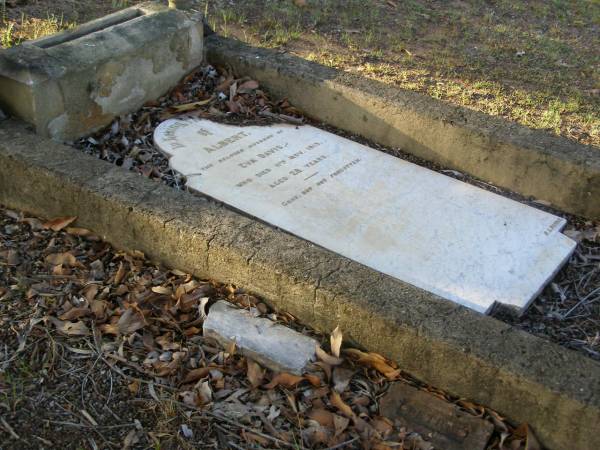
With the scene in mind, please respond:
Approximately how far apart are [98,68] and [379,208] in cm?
175

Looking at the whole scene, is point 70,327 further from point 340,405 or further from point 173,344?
point 340,405

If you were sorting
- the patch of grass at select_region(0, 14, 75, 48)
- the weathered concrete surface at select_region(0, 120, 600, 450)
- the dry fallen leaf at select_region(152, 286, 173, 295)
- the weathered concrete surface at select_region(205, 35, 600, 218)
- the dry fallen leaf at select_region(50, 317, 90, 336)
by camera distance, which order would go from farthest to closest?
the patch of grass at select_region(0, 14, 75, 48), the weathered concrete surface at select_region(205, 35, 600, 218), the dry fallen leaf at select_region(152, 286, 173, 295), the dry fallen leaf at select_region(50, 317, 90, 336), the weathered concrete surface at select_region(0, 120, 600, 450)

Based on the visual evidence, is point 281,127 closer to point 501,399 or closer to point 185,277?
point 185,277

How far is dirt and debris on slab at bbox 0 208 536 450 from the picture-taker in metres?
Answer: 2.77

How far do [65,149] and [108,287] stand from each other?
0.83 metres

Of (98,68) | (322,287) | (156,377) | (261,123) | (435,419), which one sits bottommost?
(156,377)

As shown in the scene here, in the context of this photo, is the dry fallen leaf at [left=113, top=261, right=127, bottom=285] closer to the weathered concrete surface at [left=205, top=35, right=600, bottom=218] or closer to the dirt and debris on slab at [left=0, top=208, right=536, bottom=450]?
the dirt and debris on slab at [left=0, top=208, right=536, bottom=450]

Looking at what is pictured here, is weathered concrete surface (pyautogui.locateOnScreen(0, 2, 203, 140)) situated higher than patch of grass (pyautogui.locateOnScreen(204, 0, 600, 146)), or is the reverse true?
weathered concrete surface (pyautogui.locateOnScreen(0, 2, 203, 140))

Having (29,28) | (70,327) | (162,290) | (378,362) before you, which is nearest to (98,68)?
(162,290)

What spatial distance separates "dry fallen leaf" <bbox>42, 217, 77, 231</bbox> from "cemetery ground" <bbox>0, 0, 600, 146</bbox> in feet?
7.91

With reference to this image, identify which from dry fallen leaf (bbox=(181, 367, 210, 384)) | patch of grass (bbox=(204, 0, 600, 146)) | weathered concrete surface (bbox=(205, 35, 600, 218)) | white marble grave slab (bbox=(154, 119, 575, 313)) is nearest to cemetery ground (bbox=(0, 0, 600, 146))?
patch of grass (bbox=(204, 0, 600, 146))

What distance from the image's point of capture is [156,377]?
2998mm

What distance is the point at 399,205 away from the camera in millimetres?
4062

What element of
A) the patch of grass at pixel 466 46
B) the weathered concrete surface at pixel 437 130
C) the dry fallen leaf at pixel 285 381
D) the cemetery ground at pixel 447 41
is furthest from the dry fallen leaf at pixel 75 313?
the patch of grass at pixel 466 46
